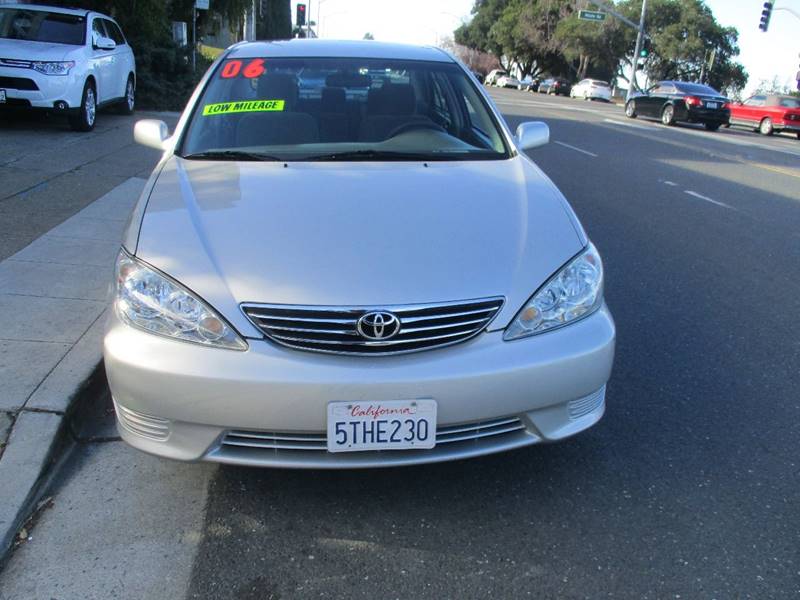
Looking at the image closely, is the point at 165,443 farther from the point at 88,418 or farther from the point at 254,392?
the point at 88,418

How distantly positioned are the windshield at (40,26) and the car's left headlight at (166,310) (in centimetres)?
1008

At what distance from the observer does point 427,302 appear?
8.62 feet

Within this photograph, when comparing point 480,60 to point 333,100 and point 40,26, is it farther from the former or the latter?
point 333,100

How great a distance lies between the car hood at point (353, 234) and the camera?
2.67 metres

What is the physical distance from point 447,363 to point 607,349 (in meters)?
0.66

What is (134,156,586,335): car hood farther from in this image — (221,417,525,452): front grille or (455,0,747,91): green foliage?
(455,0,747,91): green foliage

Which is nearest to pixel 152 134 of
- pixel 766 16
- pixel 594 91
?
pixel 766 16

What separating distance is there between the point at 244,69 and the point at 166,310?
213cm

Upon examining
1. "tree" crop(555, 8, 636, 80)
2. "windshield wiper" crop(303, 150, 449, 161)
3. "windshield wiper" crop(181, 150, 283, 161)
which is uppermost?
"tree" crop(555, 8, 636, 80)

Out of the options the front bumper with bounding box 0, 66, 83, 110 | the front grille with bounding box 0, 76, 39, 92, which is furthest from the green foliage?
the front grille with bounding box 0, 76, 39, 92

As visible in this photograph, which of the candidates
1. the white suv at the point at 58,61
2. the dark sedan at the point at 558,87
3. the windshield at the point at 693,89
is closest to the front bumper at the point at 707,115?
the windshield at the point at 693,89

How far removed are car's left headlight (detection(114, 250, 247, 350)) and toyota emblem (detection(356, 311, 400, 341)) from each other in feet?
1.29

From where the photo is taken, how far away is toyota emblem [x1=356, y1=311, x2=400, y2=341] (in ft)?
8.45

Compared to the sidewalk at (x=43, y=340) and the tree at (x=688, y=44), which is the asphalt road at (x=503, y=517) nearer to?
the sidewalk at (x=43, y=340)
